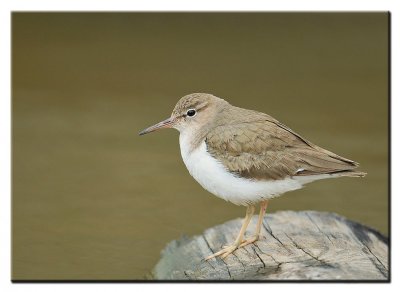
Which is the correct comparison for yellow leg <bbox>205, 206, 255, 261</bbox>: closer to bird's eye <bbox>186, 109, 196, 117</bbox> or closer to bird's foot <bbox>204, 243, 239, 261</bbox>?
bird's foot <bbox>204, 243, 239, 261</bbox>

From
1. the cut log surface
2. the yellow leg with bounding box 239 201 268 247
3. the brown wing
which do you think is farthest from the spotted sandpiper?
the cut log surface

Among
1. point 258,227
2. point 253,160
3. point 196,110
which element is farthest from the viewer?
point 258,227

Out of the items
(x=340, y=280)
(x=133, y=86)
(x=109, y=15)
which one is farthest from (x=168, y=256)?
(x=133, y=86)

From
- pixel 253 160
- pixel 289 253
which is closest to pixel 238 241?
pixel 289 253

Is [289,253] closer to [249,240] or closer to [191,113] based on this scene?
[249,240]

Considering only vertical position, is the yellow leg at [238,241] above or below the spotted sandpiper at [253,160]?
below

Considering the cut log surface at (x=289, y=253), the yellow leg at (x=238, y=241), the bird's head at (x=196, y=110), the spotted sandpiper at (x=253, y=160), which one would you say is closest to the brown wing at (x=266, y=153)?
the spotted sandpiper at (x=253, y=160)

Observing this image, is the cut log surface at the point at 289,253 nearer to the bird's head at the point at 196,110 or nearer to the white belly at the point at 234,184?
the white belly at the point at 234,184

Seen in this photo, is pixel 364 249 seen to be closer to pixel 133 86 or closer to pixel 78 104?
pixel 133 86
